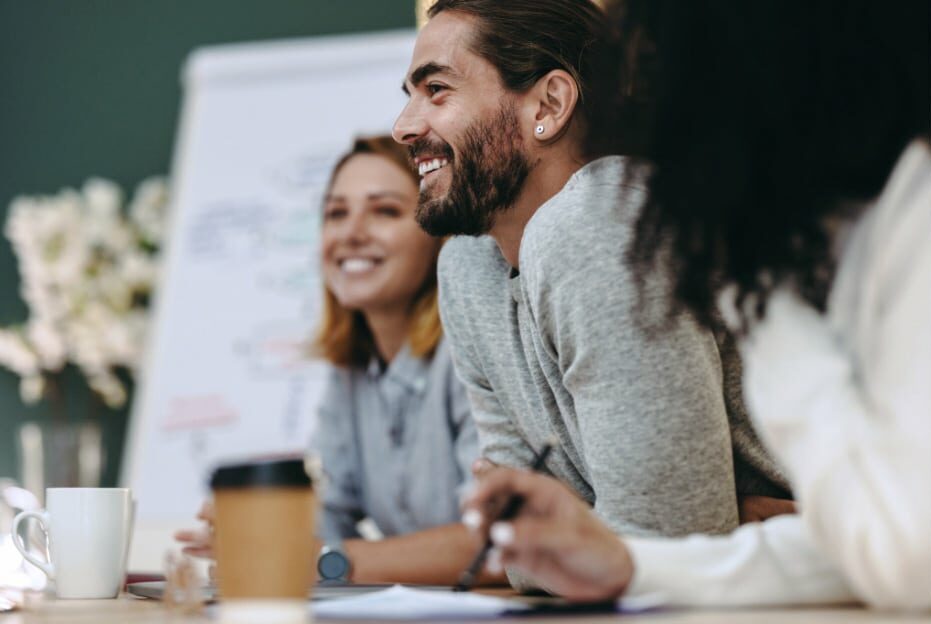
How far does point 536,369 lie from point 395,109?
76.9 inches

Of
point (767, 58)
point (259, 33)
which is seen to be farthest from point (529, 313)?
point (259, 33)

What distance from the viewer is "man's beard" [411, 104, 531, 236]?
1400 millimetres

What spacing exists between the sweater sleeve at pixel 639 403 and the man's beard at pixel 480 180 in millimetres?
295

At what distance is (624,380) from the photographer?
1067mm

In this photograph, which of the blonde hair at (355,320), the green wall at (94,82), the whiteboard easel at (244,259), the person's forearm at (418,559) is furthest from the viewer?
the green wall at (94,82)

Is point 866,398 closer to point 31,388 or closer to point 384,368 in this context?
point 384,368

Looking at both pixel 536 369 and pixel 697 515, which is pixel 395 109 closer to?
pixel 536 369

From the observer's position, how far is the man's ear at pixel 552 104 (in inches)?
55.9

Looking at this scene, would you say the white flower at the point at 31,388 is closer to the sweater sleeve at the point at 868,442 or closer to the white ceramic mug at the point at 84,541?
the white ceramic mug at the point at 84,541

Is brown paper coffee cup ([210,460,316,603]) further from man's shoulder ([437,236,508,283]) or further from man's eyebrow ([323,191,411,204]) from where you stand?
man's eyebrow ([323,191,411,204])

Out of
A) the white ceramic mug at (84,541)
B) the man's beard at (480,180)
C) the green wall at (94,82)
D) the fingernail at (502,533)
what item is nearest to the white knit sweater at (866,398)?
the fingernail at (502,533)

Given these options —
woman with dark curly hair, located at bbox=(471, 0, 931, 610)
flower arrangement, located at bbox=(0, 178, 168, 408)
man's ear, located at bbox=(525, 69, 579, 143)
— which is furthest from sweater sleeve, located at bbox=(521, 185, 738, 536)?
flower arrangement, located at bbox=(0, 178, 168, 408)

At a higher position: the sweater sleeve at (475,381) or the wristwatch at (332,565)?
the sweater sleeve at (475,381)

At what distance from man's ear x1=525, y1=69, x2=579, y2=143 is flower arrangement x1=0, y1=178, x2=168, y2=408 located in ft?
6.65
